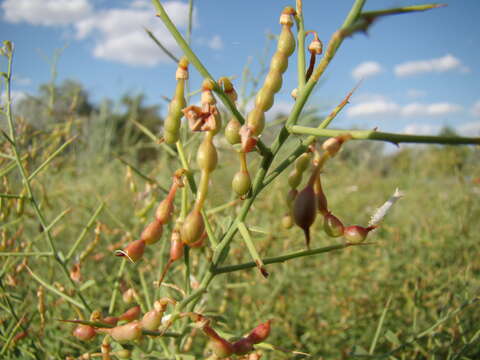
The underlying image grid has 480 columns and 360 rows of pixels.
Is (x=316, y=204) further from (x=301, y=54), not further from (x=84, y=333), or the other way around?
(x=84, y=333)

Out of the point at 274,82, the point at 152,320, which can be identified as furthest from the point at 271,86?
the point at 152,320

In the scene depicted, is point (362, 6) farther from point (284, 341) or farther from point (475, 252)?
point (475, 252)

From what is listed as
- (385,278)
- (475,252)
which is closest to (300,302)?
(385,278)

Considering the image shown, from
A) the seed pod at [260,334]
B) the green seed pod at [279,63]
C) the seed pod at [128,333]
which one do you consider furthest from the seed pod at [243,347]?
the green seed pod at [279,63]

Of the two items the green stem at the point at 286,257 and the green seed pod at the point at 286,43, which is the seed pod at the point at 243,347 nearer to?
the green stem at the point at 286,257

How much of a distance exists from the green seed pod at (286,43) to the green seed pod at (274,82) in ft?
0.09

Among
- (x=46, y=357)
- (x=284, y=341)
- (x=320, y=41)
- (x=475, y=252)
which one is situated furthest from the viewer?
(x=475, y=252)

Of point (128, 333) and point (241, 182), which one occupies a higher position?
point (241, 182)

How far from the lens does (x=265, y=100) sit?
416mm

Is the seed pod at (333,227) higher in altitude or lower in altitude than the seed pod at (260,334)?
higher

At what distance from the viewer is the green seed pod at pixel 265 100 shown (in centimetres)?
41

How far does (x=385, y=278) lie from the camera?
145cm

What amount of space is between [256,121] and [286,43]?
11 centimetres

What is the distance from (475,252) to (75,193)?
76.6 inches
